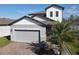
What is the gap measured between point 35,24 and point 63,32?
2.21ft

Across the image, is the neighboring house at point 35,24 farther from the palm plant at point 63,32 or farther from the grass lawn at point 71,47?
the grass lawn at point 71,47

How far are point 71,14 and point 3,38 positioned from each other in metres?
1.65

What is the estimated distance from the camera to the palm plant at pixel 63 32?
532cm

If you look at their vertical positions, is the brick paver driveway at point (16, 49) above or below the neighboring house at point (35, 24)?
below

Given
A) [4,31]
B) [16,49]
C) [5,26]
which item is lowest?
[16,49]

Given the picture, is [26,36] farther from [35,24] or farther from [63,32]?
[63,32]

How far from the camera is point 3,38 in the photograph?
5.57m

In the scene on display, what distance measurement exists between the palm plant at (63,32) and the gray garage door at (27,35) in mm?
442

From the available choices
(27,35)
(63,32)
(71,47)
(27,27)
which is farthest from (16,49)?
(71,47)

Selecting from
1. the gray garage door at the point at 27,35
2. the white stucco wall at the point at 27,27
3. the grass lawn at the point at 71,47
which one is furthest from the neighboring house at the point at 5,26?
the grass lawn at the point at 71,47

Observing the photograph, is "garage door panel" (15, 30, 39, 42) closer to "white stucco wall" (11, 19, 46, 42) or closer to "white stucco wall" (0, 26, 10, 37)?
"white stucco wall" (11, 19, 46, 42)

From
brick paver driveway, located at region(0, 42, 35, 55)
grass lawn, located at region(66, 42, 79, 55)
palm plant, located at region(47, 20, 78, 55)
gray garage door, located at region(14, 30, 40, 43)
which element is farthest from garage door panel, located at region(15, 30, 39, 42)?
grass lawn, located at region(66, 42, 79, 55)

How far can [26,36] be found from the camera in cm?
567
